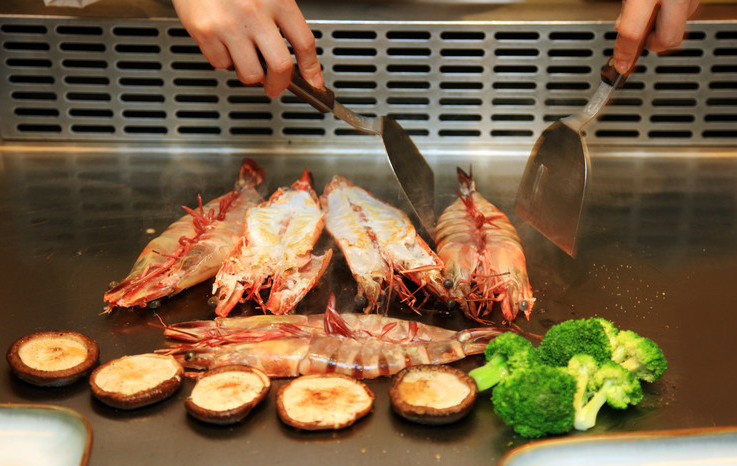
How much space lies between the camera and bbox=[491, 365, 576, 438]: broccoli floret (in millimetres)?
1926

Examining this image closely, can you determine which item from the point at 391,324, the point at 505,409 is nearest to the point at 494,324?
the point at 391,324

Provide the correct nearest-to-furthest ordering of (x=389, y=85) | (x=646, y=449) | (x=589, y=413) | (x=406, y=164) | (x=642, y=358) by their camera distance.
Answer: (x=646, y=449) → (x=589, y=413) → (x=642, y=358) → (x=406, y=164) → (x=389, y=85)

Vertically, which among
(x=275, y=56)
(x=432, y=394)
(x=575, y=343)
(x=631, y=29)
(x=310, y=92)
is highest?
(x=631, y=29)

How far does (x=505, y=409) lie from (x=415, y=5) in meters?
2.54

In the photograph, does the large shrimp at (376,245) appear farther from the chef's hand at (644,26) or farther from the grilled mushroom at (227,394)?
the chef's hand at (644,26)

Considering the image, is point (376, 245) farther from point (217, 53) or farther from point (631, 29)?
point (631, 29)

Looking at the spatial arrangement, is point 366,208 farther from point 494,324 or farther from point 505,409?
point 505,409

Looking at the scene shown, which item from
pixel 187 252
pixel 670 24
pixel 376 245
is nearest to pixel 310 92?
pixel 376 245

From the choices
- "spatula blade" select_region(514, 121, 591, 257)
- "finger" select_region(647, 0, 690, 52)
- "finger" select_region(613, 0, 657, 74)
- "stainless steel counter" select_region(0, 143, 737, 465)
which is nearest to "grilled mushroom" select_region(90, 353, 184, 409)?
"stainless steel counter" select_region(0, 143, 737, 465)

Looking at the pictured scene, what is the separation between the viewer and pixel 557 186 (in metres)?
2.98

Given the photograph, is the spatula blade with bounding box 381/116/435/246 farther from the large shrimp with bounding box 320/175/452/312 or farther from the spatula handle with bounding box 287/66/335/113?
the spatula handle with bounding box 287/66/335/113

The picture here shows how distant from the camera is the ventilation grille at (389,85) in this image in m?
3.64

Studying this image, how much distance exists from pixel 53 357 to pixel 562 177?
7.10ft

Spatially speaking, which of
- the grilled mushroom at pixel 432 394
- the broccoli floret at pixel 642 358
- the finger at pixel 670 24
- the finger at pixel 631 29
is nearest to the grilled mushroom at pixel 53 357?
the grilled mushroom at pixel 432 394
